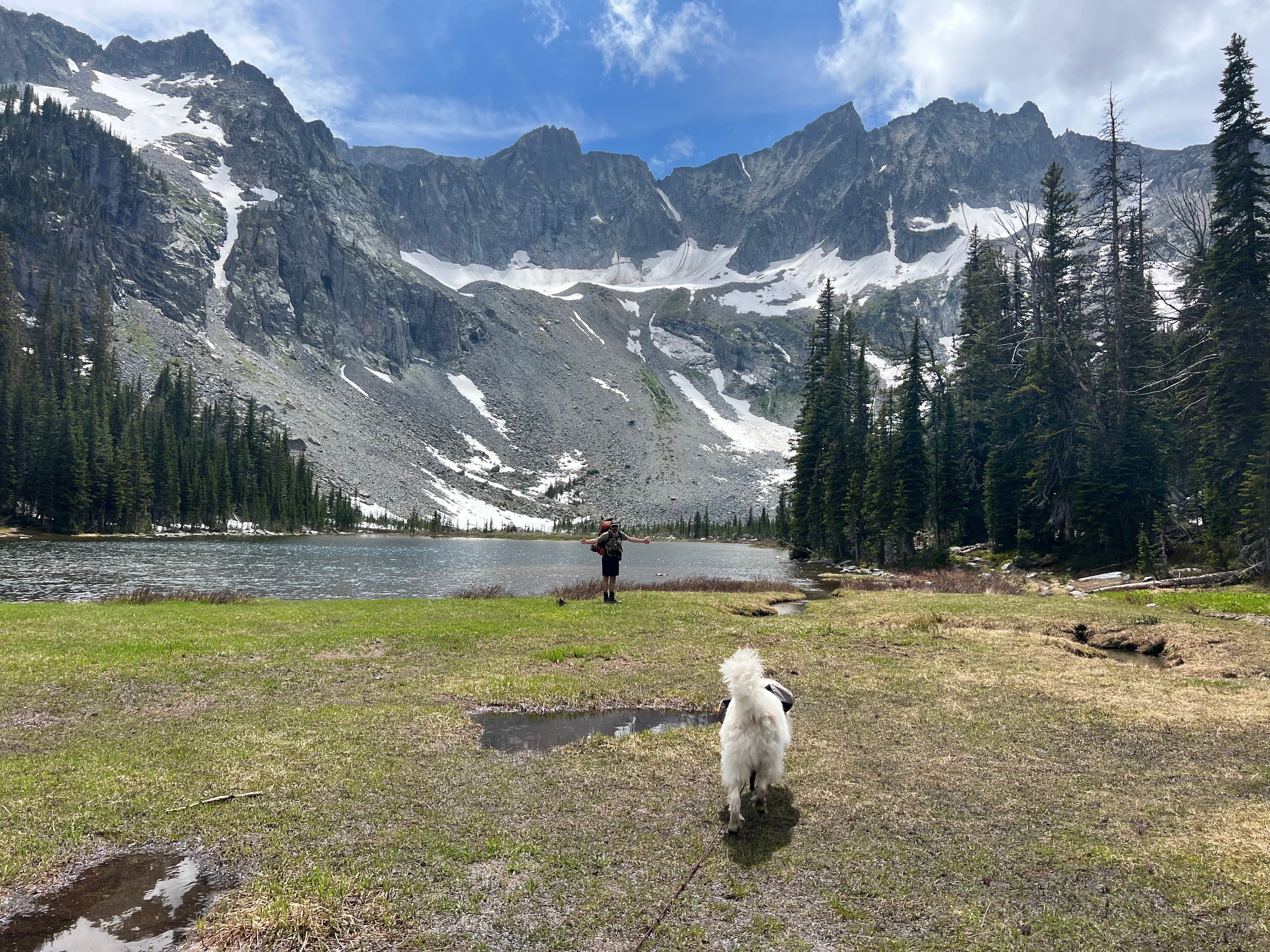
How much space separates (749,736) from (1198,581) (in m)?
31.0

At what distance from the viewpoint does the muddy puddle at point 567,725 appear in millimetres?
10234

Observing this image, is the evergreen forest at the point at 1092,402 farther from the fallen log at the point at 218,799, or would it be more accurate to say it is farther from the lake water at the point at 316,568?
the fallen log at the point at 218,799

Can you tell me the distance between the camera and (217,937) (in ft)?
16.7

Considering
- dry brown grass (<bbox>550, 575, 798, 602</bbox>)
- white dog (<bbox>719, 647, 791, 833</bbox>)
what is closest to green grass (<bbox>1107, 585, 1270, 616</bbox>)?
dry brown grass (<bbox>550, 575, 798, 602</bbox>)

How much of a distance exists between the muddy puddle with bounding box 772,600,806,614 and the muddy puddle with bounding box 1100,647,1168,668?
1007 centimetres

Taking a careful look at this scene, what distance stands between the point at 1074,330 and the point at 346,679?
50.1 meters

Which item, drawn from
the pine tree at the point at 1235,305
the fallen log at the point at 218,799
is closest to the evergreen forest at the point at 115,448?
the fallen log at the point at 218,799

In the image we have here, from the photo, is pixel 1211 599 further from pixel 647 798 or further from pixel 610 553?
pixel 647 798

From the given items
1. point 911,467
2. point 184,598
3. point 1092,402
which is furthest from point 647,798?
point 911,467

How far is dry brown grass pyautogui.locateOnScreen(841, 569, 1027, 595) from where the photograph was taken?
105 ft

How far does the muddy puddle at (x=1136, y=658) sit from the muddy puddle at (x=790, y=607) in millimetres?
10074

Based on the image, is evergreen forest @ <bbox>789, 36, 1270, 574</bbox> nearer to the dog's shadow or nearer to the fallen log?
the dog's shadow

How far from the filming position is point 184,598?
27.7m

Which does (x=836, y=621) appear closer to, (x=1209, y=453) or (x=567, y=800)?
(x=567, y=800)
